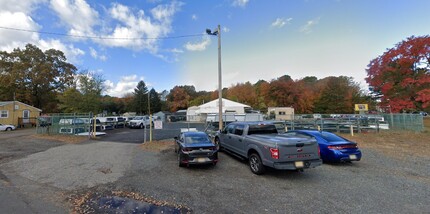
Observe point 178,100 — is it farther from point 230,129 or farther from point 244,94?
point 230,129

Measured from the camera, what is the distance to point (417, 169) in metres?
7.68

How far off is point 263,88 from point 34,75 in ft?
166

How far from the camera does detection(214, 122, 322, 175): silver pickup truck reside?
5965 millimetres

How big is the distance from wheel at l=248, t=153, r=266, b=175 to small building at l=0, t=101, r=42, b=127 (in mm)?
38064

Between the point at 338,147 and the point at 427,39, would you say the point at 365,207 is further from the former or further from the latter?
the point at 427,39

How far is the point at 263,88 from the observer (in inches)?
2173

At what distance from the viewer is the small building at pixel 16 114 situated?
3067 centimetres

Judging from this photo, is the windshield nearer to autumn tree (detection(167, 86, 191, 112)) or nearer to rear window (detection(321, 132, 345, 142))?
rear window (detection(321, 132, 345, 142))

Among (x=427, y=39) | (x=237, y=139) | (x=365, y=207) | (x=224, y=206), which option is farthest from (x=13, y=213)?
(x=427, y=39)

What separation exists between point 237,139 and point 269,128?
1347 mm

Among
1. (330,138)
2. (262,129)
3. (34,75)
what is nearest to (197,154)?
(262,129)

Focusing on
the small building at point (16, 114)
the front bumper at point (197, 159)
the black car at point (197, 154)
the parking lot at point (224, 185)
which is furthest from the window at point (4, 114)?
the front bumper at point (197, 159)

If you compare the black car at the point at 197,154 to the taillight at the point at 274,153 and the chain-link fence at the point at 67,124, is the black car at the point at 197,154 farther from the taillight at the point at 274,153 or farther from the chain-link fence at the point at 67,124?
the chain-link fence at the point at 67,124

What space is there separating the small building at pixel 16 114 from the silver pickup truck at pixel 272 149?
37557mm
